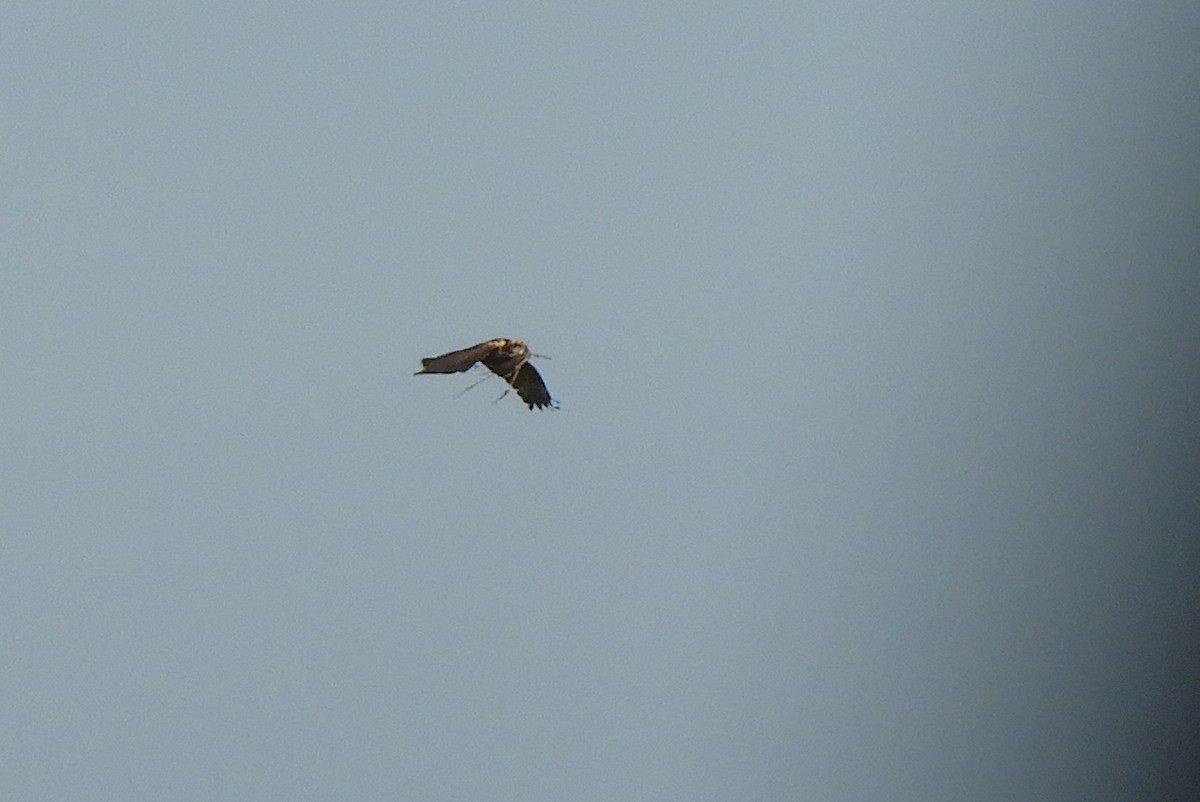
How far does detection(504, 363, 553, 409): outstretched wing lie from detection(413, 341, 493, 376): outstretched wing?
0.06m

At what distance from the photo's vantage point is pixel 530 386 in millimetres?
1441

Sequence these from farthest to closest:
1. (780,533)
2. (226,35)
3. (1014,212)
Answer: (1014,212) < (780,533) < (226,35)

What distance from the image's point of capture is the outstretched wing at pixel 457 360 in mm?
1328

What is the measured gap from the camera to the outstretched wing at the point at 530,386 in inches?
55.2

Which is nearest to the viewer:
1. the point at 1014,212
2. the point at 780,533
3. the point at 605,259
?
the point at 605,259

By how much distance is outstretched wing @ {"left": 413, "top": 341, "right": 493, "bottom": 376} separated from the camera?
1.33 meters

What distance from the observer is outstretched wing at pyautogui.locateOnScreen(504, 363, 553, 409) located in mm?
1403

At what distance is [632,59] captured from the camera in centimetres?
153

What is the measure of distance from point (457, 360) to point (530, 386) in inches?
4.8

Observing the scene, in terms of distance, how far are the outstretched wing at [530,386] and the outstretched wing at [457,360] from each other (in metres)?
0.06

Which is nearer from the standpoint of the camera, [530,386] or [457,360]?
[457,360]

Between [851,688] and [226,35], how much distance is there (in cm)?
98

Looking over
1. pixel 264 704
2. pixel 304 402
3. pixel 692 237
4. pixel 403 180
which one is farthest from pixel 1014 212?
pixel 264 704

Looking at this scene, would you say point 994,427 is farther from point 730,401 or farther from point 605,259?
point 605,259
